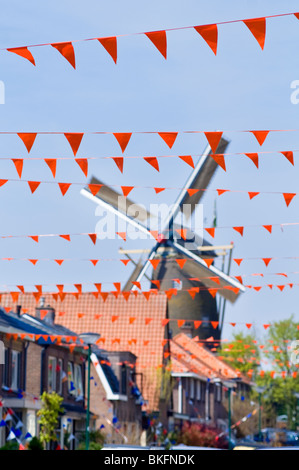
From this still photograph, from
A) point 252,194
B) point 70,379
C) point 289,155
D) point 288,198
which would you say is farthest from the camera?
point 70,379

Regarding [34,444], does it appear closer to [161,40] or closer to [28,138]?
[28,138]

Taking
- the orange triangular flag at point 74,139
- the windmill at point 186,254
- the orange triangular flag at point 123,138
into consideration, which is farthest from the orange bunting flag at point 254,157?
the windmill at point 186,254

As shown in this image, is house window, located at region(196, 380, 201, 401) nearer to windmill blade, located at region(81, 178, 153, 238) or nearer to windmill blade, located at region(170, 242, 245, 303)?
windmill blade, located at region(170, 242, 245, 303)

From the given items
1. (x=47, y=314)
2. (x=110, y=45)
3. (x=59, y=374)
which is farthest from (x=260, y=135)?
(x=47, y=314)

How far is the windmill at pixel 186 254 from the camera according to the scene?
50.5 m

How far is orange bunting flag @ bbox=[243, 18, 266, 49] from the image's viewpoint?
31.8 feet

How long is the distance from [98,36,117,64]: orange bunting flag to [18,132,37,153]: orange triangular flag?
2691 millimetres

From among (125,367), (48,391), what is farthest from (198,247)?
(48,391)

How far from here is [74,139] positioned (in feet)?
41.4

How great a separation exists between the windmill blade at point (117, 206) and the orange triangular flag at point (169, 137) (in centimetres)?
3563

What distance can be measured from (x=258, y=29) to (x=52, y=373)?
2882 cm

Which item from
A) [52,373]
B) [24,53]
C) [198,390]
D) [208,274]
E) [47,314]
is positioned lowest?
[52,373]
